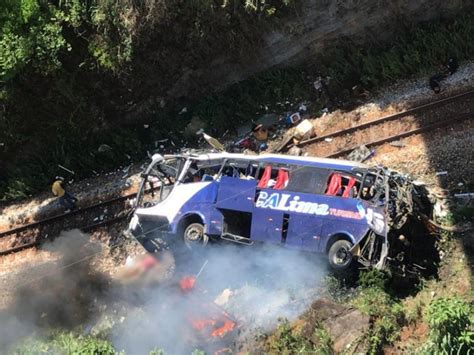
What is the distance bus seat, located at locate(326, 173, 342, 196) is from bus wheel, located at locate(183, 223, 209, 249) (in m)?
3.07

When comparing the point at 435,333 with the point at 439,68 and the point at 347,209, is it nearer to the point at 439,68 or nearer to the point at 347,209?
the point at 347,209

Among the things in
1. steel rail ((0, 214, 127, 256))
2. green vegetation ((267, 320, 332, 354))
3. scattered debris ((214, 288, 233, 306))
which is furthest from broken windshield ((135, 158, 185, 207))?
green vegetation ((267, 320, 332, 354))

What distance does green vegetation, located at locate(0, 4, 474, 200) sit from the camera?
16094 millimetres

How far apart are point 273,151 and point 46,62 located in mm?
7077

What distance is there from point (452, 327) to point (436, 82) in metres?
8.30

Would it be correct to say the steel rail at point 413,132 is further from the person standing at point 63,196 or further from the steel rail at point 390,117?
the person standing at point 63,196

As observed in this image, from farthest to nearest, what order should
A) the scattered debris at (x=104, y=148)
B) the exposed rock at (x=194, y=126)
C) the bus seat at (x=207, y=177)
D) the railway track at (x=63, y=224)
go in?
the scattered debris at (x=104, y=148) → the exposed rock at (x=194, y=126) → the railway track at (x=63, y=224) → the bus seat at (x=207, y=177)

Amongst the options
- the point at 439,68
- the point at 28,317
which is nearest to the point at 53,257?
the point at 28,317

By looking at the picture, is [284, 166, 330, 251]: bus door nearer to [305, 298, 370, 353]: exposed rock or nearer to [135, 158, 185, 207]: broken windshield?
[305, 298, 370, 353]: exposed rock

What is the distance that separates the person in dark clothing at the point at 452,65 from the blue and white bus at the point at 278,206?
15.7 feet

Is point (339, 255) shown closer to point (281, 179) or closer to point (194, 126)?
point (281, 179)

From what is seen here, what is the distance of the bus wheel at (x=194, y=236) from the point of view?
43.0ft

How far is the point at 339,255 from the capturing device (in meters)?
12.2

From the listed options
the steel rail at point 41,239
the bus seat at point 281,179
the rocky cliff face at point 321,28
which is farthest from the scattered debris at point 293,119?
the steel rail at point 41,239
